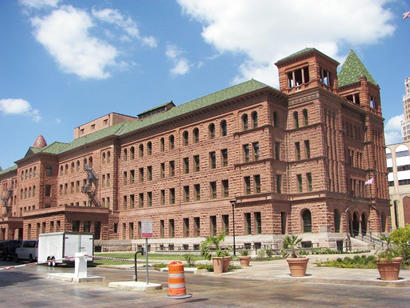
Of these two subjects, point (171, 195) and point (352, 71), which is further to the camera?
point (352, 71)

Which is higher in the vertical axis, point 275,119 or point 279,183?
point 275,119

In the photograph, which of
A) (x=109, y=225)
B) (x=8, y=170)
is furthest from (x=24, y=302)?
(x=8, y=170)

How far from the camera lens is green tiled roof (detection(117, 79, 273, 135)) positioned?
Answer: 53531 mm

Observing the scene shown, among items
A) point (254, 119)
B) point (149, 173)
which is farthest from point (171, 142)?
point (254, 119)

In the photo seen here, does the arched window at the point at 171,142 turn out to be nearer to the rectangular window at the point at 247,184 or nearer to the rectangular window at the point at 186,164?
the rectangular window at the point at 186,164

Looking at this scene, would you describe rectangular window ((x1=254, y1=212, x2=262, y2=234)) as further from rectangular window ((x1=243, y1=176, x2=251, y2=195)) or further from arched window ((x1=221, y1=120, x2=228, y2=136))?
arched window ((x1=221, y1=120, x2=228, y2=136))

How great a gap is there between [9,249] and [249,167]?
2685cm

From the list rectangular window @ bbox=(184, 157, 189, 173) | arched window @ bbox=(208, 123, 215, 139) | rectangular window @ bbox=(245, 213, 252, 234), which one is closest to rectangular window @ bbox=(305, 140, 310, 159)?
rectangular window @ bbox=(245, 213, 252, 234)

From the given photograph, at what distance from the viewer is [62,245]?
3550 centimetres

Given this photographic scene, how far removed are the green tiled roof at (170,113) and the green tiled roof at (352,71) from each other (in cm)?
1716

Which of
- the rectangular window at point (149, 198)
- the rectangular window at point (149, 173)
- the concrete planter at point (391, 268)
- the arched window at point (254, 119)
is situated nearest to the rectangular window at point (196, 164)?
the rectangular window at point (149, 173)

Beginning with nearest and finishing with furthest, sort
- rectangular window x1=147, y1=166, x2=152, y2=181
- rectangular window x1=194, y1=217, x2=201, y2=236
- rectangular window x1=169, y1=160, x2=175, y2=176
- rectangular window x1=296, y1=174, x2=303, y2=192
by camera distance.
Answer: rectangular window x1=296, y1=174, x2=303, y2=192 < rectangular window x1=194, y1=217, x2=201, y2=236 < rectangular window x1=169, y1=160, x2=175, y2=176 < rectangular window x1=147, y1=166, x2=152, y2=181

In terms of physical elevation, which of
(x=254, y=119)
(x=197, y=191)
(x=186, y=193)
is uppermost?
(x=254, y=119)

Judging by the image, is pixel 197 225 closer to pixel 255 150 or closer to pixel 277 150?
pixel 255 150
